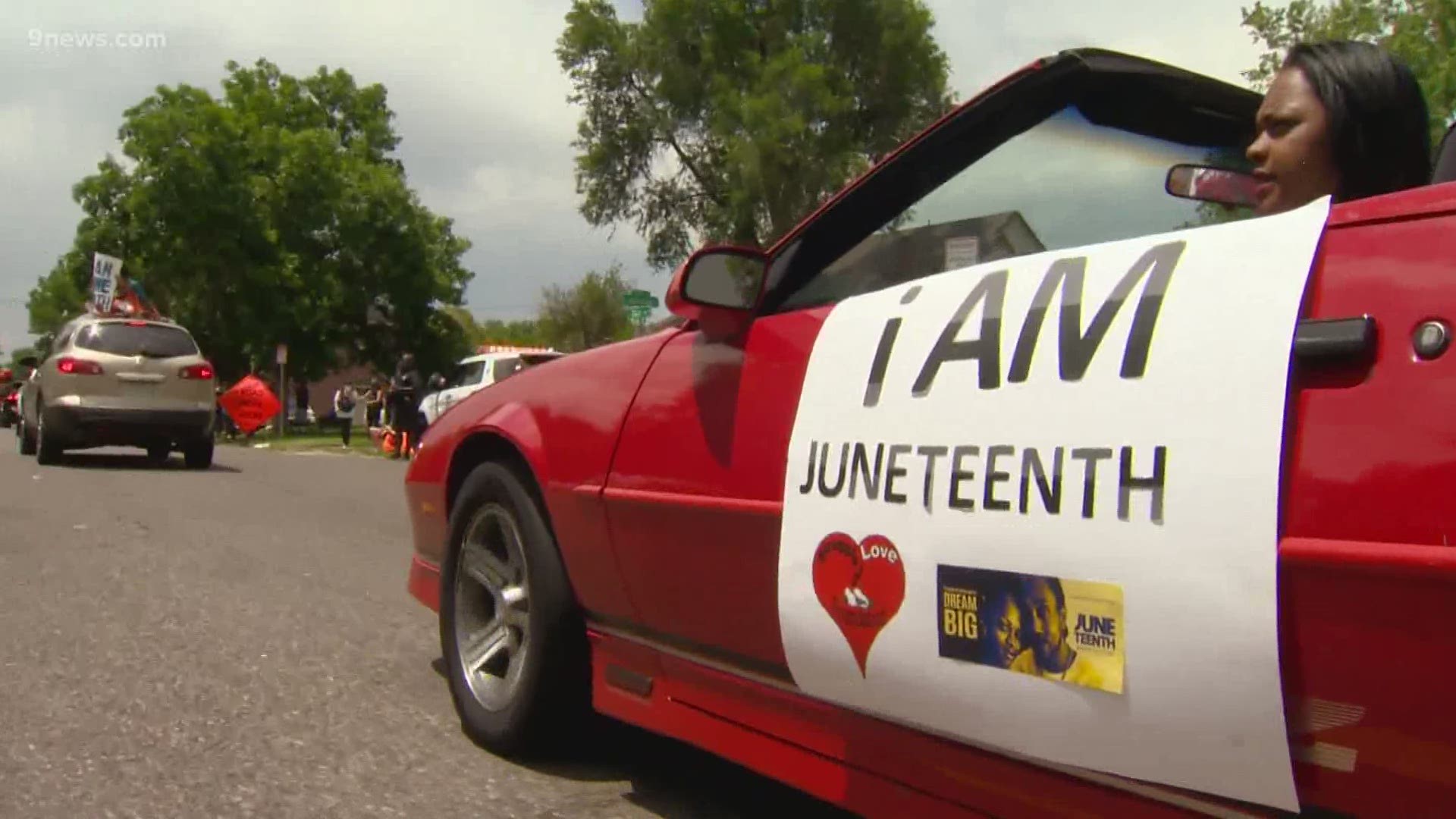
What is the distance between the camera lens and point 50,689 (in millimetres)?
4387

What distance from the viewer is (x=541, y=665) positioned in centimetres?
340

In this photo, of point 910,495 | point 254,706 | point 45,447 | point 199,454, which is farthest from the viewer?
point 199,454

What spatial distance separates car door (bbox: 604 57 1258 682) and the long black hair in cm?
36

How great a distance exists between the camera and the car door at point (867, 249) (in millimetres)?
2617

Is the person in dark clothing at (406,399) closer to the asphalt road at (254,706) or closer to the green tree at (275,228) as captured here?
the asphalt road at (254,706)

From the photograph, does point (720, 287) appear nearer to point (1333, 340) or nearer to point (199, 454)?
point (1333, 340)

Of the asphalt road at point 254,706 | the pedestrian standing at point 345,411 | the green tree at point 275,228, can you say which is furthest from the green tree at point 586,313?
the asphalt road at point 254,706

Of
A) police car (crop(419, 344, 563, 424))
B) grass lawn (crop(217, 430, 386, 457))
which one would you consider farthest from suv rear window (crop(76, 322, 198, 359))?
grass lawn (crop(217, 430, 386, 457))

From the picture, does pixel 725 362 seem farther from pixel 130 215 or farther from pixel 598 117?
pixel 130 215

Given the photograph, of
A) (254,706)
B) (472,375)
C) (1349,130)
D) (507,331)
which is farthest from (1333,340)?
(507,331)

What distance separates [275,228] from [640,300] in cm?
2295

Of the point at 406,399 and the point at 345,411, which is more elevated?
the point at 406,399

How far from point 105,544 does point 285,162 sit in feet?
125

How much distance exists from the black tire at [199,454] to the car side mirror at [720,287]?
1430cm
